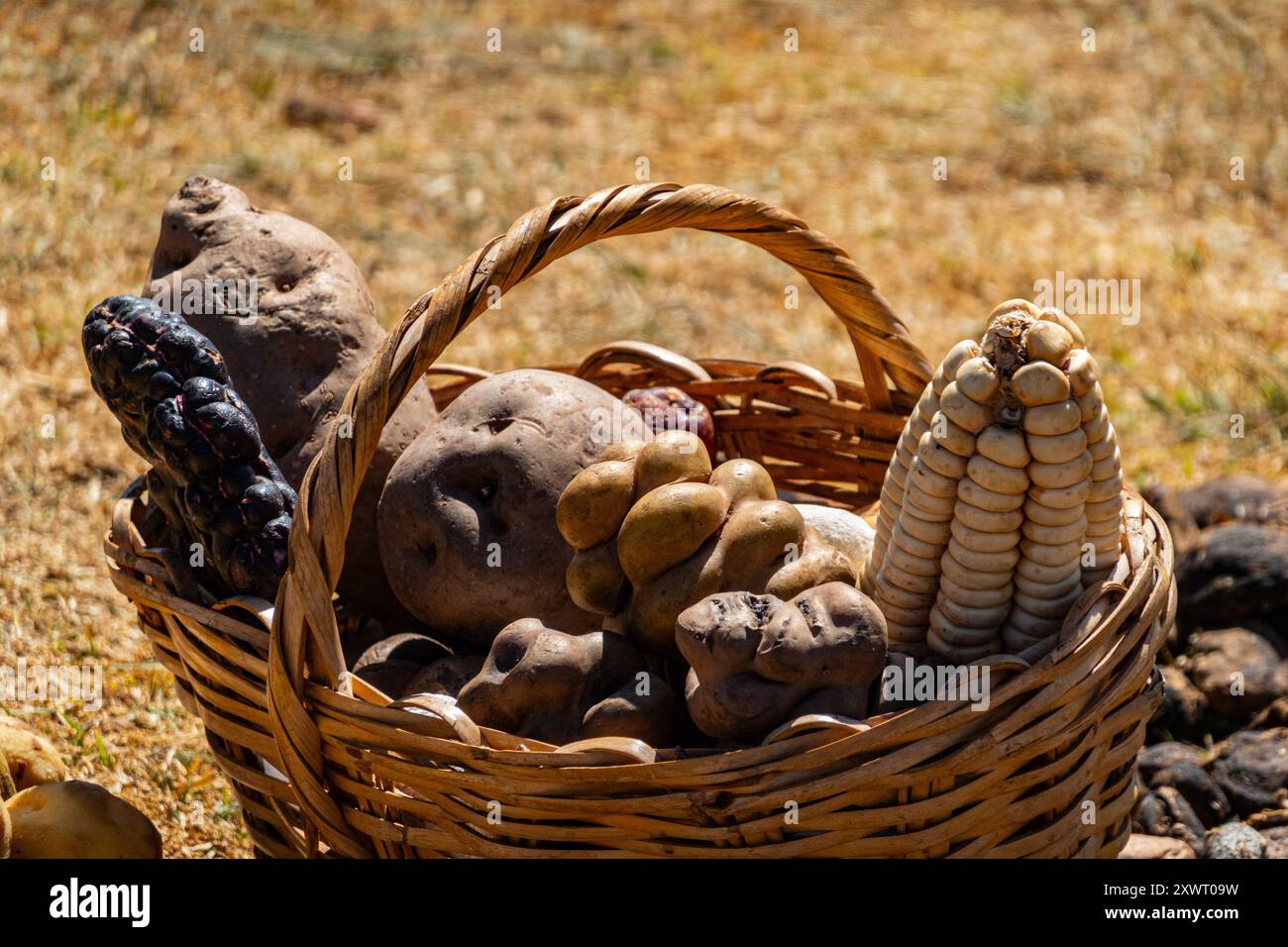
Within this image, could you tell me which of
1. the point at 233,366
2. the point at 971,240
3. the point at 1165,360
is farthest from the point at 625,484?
the point at 971,240

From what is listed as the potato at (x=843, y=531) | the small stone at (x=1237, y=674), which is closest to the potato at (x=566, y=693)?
the potato at (x=843, y=531)

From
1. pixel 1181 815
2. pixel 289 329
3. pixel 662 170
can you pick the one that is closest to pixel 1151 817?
pixel 1181 815

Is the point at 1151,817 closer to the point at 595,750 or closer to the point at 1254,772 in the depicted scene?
the point at 1254,772

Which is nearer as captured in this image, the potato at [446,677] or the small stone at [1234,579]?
the potato at [446,677]

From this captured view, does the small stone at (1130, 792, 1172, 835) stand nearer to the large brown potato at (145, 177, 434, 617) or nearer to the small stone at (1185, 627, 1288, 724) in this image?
the small stone at (1185, 627, 1288, 724)

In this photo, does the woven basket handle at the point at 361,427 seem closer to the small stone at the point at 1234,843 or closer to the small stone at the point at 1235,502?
the small stone at the point at 1234,843

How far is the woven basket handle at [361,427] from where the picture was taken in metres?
1.83

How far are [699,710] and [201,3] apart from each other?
18.9 feet

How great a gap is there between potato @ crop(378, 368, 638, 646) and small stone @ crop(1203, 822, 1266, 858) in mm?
1209

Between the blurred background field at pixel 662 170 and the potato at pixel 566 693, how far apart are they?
1.34m

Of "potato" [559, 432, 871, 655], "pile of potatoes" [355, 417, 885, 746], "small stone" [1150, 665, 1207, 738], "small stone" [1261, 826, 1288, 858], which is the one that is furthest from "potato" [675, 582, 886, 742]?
"small stone" [1150, 665, 1207, 738]

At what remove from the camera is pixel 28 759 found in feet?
7.49

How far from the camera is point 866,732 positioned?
69.2 inches

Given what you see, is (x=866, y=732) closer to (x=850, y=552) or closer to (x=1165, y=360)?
(x=850, y=552)
